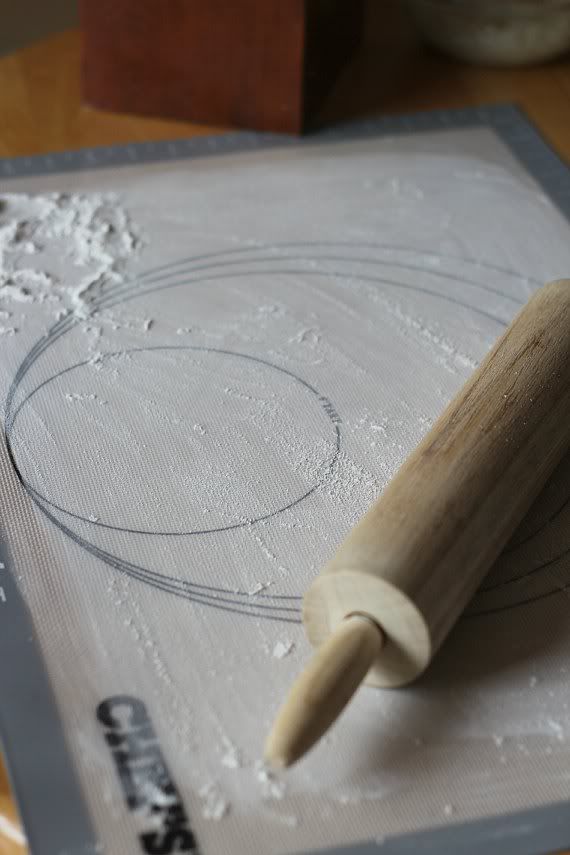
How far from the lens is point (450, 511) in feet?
2.01

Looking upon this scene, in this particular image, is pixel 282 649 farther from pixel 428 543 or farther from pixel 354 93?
pixel 354 93

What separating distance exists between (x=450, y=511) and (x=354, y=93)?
0.79 m

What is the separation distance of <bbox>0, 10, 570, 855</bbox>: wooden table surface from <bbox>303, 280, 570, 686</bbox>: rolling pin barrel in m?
0.52

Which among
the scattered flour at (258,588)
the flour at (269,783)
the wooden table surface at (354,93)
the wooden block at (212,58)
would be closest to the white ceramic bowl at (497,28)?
the wooden table surface at (354,93)

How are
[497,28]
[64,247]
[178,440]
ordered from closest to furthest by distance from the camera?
[178,440] < [64,247] < [497,28]

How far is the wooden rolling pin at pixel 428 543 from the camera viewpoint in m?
0.56

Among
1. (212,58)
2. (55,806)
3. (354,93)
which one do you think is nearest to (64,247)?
(212,58)

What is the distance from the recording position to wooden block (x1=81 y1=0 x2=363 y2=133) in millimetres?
1132

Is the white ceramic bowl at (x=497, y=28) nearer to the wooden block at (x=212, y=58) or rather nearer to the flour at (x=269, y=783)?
the wooden block at (x=212, y=58)

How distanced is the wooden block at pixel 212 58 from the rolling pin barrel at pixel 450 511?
0.53m

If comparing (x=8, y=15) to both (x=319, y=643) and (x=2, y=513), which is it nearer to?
(x=2, y=513)

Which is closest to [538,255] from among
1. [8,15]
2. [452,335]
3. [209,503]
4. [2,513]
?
[452,335]

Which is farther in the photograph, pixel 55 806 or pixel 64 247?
pixel 64 247

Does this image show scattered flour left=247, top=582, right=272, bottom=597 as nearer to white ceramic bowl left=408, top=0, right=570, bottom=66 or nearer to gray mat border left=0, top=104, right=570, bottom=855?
gray mat border left=0, top=104, right=570, bottom=855
